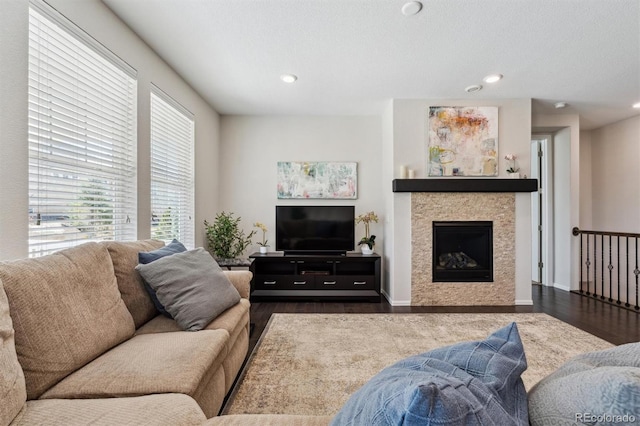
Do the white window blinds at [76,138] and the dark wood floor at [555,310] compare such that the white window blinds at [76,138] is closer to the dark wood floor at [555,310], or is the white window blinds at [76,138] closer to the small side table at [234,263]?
the small side table at [234,263]

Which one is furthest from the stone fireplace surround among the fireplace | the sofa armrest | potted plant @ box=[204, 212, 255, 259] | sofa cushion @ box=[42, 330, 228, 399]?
sofa cushion @ box=[42, 330, 228, 399]

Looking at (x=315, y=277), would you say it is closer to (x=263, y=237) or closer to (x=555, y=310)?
(x=263, y=237)

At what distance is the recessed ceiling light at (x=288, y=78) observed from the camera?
323 cm

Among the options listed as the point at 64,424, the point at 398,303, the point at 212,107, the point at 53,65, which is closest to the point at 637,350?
the point at 64,424

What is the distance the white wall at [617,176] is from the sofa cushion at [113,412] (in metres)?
6.42

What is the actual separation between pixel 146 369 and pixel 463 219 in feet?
12.0

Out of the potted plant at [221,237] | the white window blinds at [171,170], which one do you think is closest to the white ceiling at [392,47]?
the white window blinds at [171,170]

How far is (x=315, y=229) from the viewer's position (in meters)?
4.27

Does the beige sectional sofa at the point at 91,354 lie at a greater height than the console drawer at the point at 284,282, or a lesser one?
greater

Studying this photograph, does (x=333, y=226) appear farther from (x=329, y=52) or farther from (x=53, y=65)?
(x=53, y=65)

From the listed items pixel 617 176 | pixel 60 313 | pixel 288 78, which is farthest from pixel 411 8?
pixel 617 176

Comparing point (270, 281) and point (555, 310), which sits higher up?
point (270, 281)

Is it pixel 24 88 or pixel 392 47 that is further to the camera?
pixel 392 47

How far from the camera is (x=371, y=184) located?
14.9 ft
